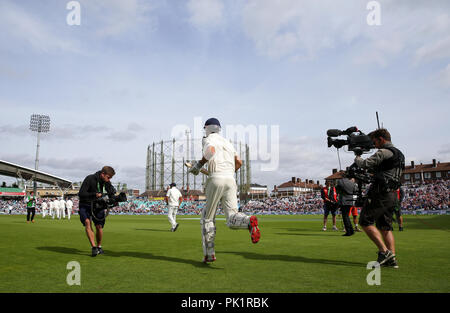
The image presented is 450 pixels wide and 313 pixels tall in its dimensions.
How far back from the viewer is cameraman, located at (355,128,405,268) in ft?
15.4

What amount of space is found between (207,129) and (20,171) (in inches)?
3318

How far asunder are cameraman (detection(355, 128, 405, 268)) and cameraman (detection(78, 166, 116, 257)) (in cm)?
479

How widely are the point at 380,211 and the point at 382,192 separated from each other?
11.0 inches

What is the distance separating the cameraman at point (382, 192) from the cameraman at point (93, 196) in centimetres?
479

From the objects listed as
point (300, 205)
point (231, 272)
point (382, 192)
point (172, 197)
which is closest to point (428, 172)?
point (300, 205)

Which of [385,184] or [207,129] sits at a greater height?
→ [207,129]

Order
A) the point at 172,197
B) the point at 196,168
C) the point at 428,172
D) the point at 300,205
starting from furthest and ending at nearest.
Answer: the point at 428,172, the point at 300,205, the point at 172,197, the point at 196,168

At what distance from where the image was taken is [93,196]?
6.45m

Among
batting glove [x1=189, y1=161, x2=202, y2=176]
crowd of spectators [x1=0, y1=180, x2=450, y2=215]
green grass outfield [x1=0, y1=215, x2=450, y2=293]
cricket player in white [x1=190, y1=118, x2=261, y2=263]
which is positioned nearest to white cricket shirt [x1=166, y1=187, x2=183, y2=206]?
green grass outfield [x1=0, y1=215, x2=450, y2=293]

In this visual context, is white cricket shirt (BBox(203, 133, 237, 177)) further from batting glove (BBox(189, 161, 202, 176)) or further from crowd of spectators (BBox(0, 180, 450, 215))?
crowd of spectators (BBox(0, 180, 450, 215))

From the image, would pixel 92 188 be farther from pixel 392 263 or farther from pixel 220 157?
pixel 392 263
